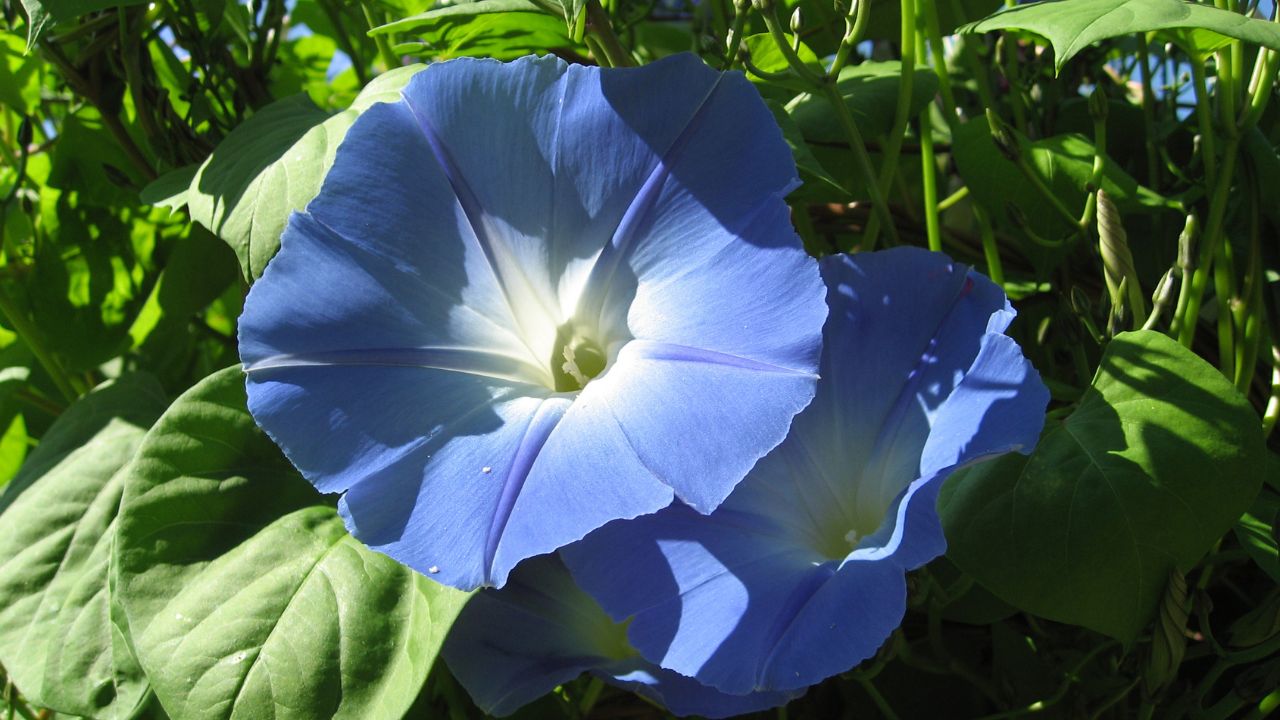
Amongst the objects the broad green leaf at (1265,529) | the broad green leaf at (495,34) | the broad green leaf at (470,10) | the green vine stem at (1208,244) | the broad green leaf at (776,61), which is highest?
the broad green leaf at (470,10)

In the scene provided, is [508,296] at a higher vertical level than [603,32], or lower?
lower

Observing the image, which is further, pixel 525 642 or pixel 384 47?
pixel 384 47

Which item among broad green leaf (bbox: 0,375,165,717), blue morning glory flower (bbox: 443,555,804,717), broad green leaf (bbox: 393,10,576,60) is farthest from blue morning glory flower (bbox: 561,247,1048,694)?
broad green leaf (bbox: 0,375,165,717)

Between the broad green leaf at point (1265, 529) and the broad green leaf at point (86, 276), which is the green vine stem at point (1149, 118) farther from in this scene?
the broad green leaf at point (86, 276)

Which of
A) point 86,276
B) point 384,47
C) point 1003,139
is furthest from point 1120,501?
point 86,276

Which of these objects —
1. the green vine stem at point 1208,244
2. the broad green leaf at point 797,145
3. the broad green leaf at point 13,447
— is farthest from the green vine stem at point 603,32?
the broad green leaf at point 13,447

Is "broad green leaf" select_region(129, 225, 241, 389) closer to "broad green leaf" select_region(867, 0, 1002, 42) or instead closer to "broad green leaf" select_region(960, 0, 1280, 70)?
"broad green leaf" select_region(867, 0, 1002, 42)

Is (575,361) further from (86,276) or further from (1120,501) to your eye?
(86,276)

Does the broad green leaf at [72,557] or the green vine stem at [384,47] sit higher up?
the green vine stem at [384,47]
